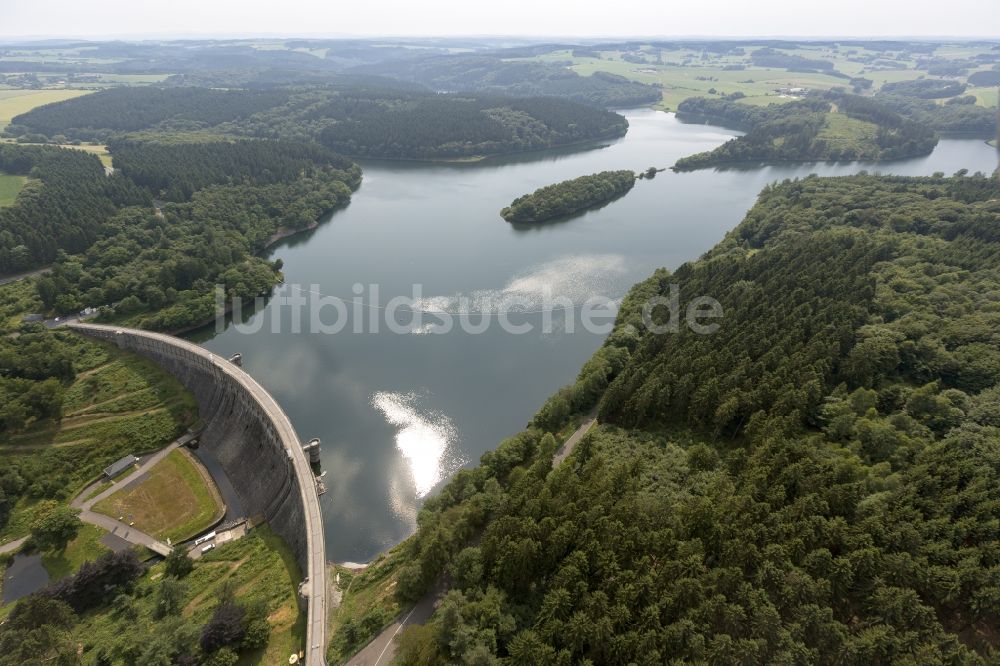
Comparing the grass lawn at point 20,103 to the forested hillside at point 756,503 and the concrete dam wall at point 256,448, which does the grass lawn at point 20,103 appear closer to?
the concrete dam wall at point 256,448

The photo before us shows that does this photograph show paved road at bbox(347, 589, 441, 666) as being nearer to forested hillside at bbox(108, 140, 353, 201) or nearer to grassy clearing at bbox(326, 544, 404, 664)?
grassy clearing at bbox(326, 544, 404, 664)

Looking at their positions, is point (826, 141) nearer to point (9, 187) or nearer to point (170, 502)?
point (170, 502)

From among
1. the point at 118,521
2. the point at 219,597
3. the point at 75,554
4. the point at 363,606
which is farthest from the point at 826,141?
the point at 75,554

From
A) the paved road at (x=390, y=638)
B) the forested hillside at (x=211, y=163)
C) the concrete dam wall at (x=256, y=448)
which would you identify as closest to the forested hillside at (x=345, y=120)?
the forested hillside at (x=211, y=163)

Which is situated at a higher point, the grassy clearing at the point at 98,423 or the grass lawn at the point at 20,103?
the grass lawn at the point at 20,103

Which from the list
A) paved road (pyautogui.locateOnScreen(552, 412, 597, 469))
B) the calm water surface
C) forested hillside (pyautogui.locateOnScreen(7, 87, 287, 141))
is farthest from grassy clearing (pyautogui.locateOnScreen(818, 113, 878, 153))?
forested hillside (pyautogui.locateOnScreen(7, 87, 287, 141))

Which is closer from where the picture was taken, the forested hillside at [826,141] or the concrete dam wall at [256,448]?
the concrete dam wall at [256,448]

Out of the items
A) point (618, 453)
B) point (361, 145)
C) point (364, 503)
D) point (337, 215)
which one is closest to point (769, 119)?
point (361, 145)
